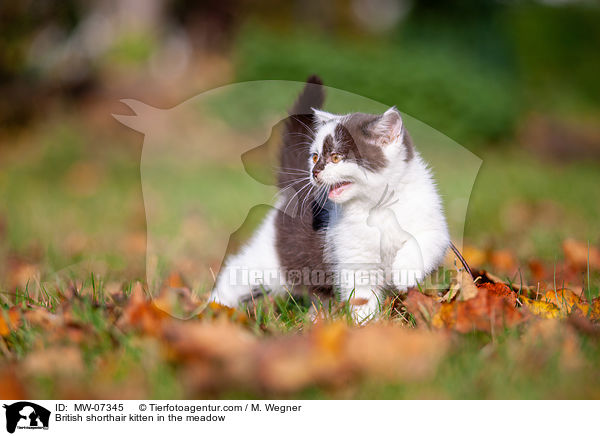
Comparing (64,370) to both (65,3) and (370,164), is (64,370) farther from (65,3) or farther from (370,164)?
(65,3)

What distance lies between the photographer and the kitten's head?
172 centimetres

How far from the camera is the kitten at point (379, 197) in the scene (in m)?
1.70

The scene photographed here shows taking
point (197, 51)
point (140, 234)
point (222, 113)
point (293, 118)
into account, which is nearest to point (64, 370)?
point (293, 118)

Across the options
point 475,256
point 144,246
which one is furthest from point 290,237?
point 144,246

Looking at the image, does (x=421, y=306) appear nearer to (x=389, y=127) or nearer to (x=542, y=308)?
(x=542, y=308)

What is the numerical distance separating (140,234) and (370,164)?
7.62 feet

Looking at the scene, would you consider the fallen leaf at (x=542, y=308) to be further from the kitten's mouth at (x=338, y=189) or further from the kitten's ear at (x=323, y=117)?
the kitten's ear at (x=323, y=117)

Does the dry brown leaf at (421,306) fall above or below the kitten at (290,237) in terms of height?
below

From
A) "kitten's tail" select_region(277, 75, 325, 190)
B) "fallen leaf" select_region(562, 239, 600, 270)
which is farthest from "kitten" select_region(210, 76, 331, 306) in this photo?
"fallen leaf" select_region(562, 239, 600, 270)
